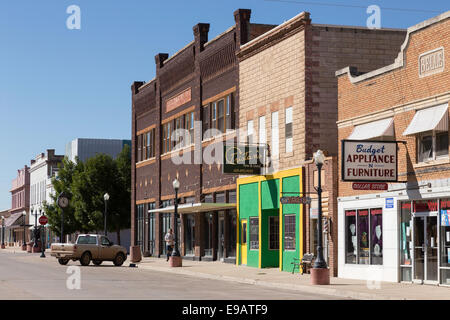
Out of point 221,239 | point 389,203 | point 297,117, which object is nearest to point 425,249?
point 389,203

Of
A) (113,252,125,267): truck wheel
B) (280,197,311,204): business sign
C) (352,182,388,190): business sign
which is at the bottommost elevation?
(113,252,125,267): truck wheel

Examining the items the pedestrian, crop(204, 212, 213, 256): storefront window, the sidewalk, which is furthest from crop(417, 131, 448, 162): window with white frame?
the pedestrian

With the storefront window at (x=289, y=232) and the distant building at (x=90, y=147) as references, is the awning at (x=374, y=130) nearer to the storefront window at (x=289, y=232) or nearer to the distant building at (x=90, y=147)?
Answer: the storefront window at (x=289, y=232)

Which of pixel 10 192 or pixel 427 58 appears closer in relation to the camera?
pixel 427 58

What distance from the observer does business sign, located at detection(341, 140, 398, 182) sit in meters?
27.3

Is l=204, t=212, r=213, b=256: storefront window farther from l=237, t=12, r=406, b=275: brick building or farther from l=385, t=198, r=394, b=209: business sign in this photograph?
l=385, t=198, r=394, b=209: business sign

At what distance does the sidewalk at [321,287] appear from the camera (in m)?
22.6

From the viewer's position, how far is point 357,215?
30.5 meters

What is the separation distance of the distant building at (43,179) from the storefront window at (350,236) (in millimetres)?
66851

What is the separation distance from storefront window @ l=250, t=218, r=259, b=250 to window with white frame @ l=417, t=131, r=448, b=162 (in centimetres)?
1373

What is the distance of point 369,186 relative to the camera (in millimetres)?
28188
